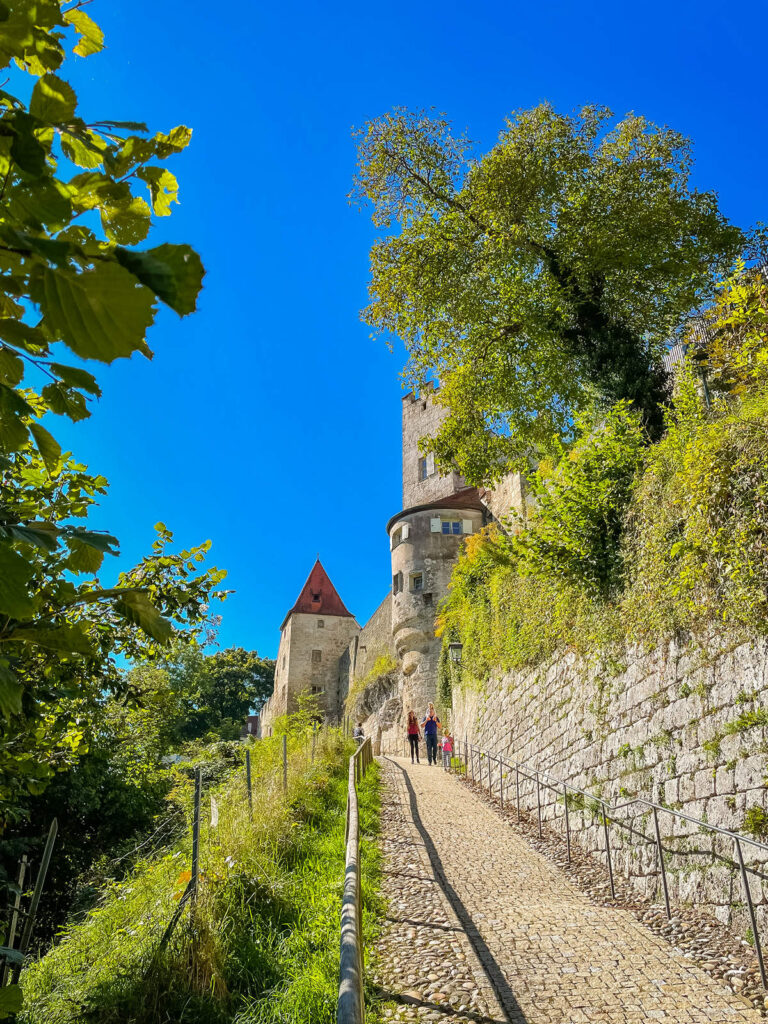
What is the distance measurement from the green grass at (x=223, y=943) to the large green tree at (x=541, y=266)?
8277mm

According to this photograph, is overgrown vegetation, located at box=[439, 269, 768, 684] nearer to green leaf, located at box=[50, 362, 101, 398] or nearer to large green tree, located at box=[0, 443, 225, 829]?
large green tree, located at box=[0, 443, 225, 829]

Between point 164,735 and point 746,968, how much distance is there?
2278 centimetres

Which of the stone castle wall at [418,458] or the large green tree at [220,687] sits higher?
the stone castle wall at [418,458]

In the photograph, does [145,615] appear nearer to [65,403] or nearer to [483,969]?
[65,403]

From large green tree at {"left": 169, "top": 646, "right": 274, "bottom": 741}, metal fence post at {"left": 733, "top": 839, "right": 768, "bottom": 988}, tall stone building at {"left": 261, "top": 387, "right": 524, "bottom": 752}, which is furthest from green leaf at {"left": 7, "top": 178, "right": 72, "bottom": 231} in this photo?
large green tree at {"left": 169, "top": 646, "right": 274, "bottom": 741}

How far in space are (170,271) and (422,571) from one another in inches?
1056

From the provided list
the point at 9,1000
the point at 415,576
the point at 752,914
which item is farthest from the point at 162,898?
the point at 415,576

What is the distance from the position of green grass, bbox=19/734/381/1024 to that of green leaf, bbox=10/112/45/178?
423 centimetres

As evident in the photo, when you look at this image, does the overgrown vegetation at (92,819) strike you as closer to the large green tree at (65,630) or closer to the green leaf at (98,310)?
the large green tree at (65,630)

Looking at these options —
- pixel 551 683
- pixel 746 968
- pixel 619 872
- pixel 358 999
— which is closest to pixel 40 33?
pixel 358 999

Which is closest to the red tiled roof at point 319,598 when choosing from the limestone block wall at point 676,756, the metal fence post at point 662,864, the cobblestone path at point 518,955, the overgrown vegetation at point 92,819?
the overgrown vegetation at point 92,819

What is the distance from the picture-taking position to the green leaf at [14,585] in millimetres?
824

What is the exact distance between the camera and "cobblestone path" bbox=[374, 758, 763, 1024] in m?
3.90

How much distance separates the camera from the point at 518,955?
15.6ft
